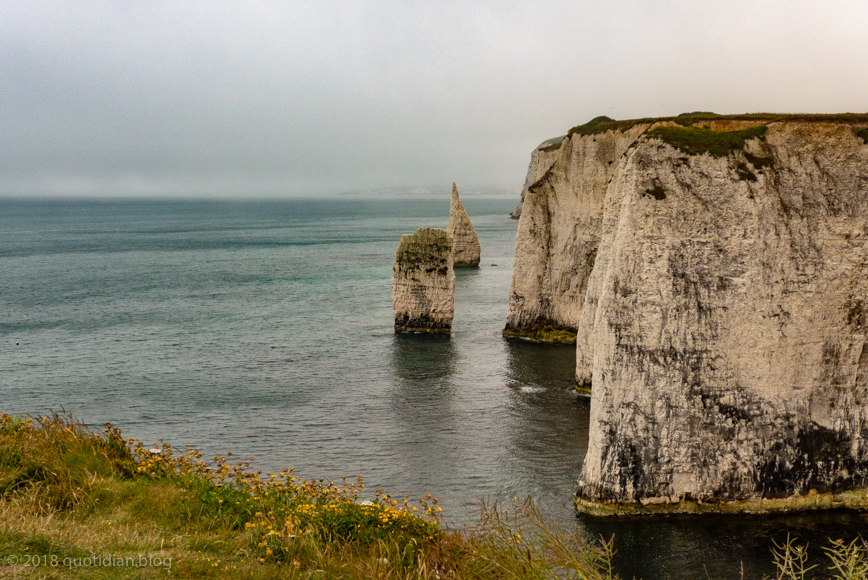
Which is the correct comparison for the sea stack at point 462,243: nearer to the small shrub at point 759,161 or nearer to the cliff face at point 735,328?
the small shrub at point 759,161

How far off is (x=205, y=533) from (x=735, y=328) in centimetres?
1590

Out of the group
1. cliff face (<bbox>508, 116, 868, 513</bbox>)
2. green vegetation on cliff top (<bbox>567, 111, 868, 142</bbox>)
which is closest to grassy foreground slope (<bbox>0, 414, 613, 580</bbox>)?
cliff face (<bbox>508, 116, 868, 513</bbox>)

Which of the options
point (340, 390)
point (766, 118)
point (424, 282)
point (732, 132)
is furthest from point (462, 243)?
point (732, 132)

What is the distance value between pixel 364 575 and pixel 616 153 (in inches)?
1227

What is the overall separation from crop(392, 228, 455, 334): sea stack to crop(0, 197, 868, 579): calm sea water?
1763 millimetres

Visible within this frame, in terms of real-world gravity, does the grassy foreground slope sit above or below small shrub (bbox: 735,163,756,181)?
below

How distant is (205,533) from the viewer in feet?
35.6

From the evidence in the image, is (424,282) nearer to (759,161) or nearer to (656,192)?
(656,192)

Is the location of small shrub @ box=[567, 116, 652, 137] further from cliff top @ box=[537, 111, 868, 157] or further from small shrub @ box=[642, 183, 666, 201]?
small shrub @ box=[642, 183, 666, 201]

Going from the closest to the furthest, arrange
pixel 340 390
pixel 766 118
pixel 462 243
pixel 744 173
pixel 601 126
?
pixel 744 173 < pixel 766 118 < pixel 340 390 < pixel 601 126 < pixel 462 243

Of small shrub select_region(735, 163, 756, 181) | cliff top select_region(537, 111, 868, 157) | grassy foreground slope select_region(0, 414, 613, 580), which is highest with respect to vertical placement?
cliff top select_region(537, 111, 868, 157)

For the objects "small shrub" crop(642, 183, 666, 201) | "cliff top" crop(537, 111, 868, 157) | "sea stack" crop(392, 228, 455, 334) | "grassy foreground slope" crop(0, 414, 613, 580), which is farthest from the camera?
"sea stack" crop(392, 228, 455, 334)

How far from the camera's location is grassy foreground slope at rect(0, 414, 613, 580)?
9320mm

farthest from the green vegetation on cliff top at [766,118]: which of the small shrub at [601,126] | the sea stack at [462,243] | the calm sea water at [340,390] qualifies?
the sea stack at [462,243]
